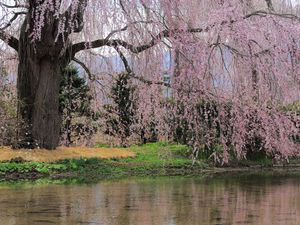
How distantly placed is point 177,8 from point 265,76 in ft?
5.25

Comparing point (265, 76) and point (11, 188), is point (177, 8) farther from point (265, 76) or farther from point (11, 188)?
point (11, 188)

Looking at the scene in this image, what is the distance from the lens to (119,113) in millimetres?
19172

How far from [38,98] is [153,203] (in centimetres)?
693

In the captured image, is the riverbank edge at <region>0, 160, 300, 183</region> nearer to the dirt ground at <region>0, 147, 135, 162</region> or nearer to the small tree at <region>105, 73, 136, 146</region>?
the dirt ground at <region>0, 147, 135, 162</region>

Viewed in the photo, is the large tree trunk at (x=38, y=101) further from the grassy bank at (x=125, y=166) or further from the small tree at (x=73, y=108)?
the small tree at (x=73, y=108)

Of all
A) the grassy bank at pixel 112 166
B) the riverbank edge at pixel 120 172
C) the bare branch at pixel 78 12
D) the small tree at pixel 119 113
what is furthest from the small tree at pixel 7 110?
the bare branch at pixel 78 12

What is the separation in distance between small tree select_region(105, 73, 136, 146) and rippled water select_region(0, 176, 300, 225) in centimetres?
573

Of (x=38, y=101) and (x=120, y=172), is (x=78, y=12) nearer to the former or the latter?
(x=38, y=101)

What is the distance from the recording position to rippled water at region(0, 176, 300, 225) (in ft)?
22.3

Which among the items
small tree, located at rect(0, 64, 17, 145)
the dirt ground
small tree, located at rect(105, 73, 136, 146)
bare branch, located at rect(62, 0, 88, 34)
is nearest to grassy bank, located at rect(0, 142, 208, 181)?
the dirt ground

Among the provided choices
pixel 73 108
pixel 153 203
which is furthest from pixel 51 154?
pixel 153 203

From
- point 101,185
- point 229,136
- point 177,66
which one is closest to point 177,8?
point 177,66

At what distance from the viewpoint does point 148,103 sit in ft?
34.5

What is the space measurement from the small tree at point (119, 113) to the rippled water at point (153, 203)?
5.73m
